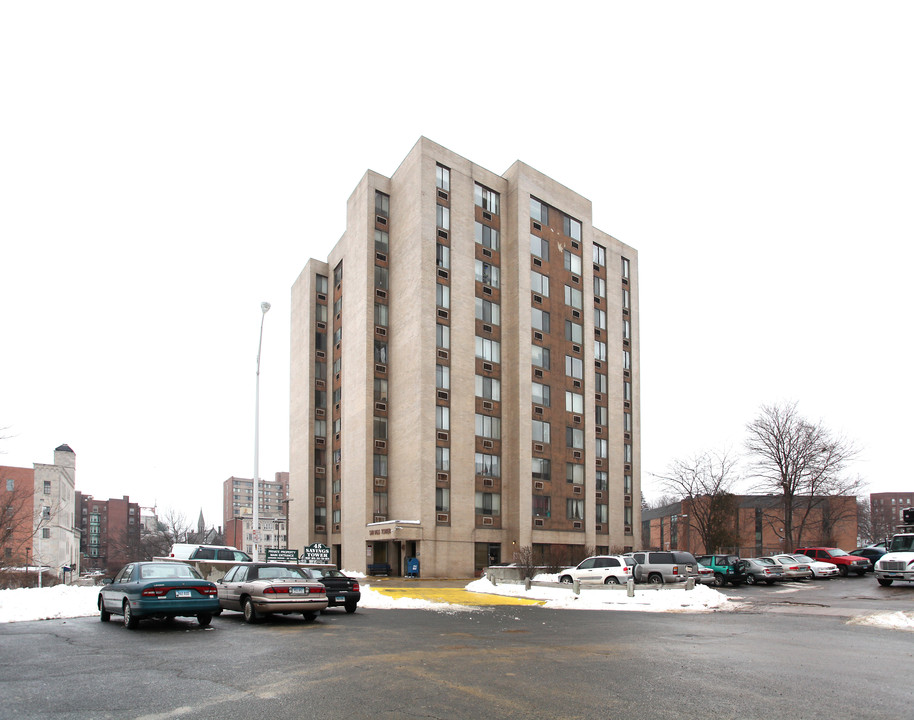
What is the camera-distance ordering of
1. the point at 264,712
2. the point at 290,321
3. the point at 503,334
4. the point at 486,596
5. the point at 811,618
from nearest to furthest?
the point at 264,712, the point at 811,618, the point at 486,596, the point at 503,334, the point at 290,321

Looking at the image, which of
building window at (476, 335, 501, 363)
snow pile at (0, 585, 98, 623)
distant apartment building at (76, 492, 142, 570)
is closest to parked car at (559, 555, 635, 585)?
snow pile at (0, 585, 98, 623)

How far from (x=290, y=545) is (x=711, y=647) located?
58129 mm

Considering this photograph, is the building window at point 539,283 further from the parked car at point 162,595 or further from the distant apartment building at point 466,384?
the parked car at point 162,595

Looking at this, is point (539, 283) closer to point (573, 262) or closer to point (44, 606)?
point (573, 262)

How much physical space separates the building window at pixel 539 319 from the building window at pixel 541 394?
4.43 m

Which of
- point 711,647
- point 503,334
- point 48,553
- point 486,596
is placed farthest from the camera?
point 48,553

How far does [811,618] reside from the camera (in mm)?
20344

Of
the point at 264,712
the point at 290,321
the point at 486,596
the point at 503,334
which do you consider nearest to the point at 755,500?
the point at 503,334

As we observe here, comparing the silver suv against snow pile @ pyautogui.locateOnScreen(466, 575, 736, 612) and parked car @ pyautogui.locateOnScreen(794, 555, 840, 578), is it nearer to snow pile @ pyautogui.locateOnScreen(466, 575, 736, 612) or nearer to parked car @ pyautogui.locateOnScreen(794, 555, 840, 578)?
snow pile @ pyautogui.locateOnScreen(466, 575, 736, 612)

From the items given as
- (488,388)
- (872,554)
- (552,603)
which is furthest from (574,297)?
(552,603)

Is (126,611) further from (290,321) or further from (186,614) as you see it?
(290,321)

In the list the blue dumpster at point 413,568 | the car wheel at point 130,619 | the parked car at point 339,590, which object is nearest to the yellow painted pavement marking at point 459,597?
the parked car at point 339,590

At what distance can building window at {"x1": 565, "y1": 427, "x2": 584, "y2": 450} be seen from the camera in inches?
2333

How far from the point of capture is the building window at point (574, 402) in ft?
196
